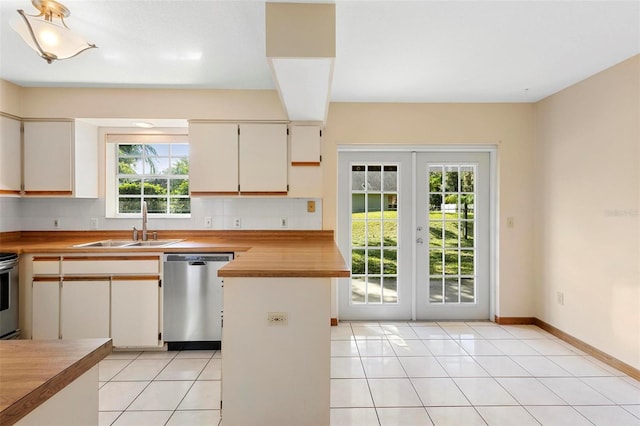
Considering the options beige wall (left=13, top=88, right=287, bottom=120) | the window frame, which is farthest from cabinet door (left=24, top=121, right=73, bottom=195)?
the window frame

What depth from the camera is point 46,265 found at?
2.89m

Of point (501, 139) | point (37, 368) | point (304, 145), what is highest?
point (501, 139)

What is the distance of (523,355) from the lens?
2.91 m

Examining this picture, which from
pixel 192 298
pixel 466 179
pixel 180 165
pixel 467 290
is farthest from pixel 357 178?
pixel 192 298

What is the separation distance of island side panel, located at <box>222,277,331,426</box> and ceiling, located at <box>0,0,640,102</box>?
1.66 m

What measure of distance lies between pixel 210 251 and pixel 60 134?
6.31 feet

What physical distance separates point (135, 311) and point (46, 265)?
85 cm

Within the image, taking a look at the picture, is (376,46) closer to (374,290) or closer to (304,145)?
(304,145)

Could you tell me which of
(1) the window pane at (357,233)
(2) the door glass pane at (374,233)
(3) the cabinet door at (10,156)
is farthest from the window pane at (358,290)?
(3) the cabinet door at (10,156)

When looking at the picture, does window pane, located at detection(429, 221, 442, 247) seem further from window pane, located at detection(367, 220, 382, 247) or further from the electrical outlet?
the electrical outlet

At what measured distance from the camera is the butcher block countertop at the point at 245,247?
6.08ft

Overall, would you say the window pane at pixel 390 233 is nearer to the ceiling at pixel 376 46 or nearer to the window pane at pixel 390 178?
the window pane at pixel 390 178

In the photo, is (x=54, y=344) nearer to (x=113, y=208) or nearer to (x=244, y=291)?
(x=244, y=291)

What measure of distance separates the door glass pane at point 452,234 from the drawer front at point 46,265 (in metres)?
3.64
